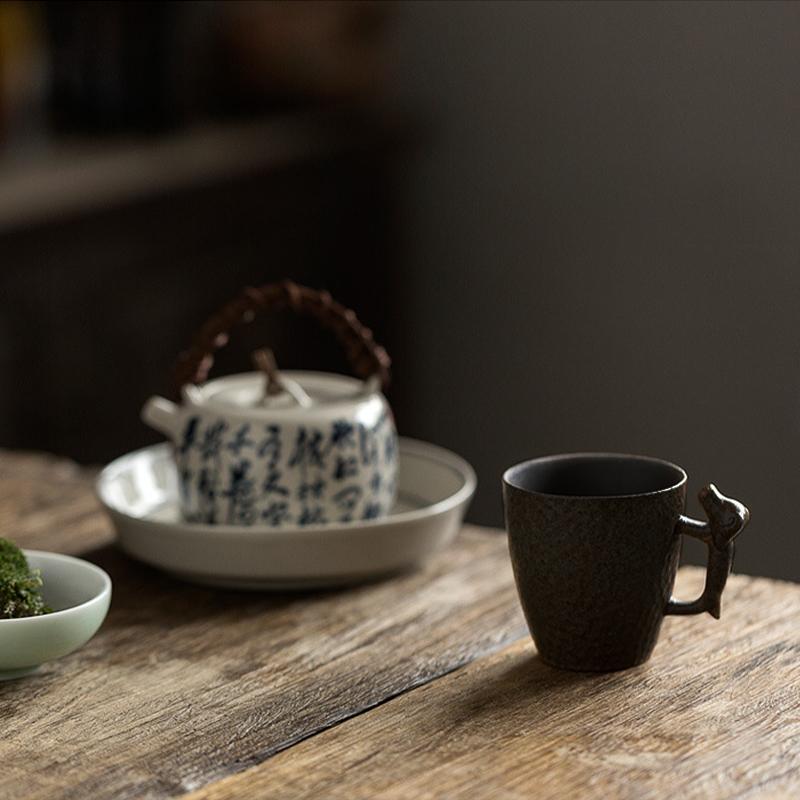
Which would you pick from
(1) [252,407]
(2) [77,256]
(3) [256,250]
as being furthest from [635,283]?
(1) [252,407]

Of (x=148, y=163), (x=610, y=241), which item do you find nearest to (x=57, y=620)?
(x=148, y=163)

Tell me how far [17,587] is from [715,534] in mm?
418

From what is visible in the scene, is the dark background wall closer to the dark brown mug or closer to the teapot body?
the teapot body

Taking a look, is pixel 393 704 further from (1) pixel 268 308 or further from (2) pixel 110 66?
(2) pixel 110 66

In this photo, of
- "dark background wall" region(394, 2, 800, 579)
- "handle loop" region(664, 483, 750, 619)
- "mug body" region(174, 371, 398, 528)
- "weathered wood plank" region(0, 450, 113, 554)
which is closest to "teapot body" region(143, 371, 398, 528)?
"mug body" region(174, 371, 398, 528)

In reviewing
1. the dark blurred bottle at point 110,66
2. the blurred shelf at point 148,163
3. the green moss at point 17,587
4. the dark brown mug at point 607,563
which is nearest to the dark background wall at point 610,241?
the blurred shelf at point 148,163

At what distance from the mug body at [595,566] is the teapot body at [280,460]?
21 cm

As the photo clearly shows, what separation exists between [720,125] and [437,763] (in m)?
2.26

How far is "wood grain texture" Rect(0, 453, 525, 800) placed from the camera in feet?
2.44

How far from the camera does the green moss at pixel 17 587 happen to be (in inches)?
33.1

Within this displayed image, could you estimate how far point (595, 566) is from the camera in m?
0.82

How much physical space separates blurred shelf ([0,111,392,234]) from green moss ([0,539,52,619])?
1.54m

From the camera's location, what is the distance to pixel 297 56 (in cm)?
303

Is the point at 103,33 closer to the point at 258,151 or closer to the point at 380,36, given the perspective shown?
the point at 258,151
